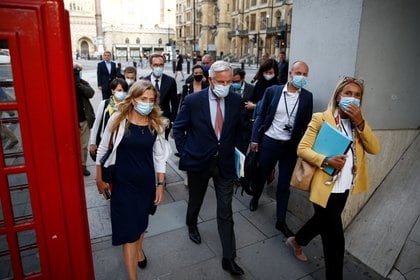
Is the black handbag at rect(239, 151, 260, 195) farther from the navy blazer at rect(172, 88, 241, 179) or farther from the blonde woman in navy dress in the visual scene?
the blonde woman in navy dress

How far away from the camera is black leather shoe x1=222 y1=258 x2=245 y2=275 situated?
296 cm

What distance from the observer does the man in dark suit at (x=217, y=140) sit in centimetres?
298

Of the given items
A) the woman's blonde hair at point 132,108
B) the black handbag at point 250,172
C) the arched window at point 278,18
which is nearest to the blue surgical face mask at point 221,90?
the woman's blonde hair at point 132,108

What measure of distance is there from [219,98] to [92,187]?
3.02 m

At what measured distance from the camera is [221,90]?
2.89m

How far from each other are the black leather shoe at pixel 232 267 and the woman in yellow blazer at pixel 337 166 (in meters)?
0.81

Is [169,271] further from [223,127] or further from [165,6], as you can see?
[165,6]

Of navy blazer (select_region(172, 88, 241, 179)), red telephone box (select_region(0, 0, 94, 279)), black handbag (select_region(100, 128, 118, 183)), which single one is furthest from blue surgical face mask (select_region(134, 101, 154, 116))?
red telephone box (select_region(0, 0, 94, 279))

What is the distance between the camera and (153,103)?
2607mm

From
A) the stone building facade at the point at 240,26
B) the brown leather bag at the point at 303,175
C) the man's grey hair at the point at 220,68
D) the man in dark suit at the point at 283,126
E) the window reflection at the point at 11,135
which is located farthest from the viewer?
the stone building facade at the point at 240,26

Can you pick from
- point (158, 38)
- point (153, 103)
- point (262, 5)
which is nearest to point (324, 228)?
point (153, 103)

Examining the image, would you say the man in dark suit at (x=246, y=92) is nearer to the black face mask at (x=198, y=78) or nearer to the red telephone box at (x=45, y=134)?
the black face mask at (x=198, y=78)

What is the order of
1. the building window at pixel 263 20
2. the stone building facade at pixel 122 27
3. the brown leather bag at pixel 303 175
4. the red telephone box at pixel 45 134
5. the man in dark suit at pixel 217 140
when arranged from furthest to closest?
the stone building facade at pixel 122 27 → the building window at pixel 263 20 → the man in dark suit at pixel 217 140 → the brown leather bag at pixel 303 175 → the red telephone box at pixel 45 134

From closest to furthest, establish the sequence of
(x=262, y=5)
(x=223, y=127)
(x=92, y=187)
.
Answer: (x=223, y=127) < (x=92, y=187) < (x=262, y=5)
